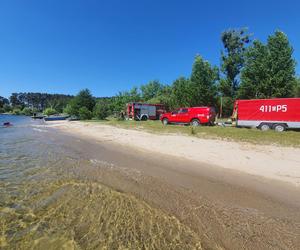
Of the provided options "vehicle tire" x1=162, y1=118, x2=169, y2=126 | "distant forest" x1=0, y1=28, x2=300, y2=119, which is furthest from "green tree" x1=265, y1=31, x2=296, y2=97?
"vehicle tire" x1=162, y1=118, x2=169, y2=126

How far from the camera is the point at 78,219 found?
4.16 m

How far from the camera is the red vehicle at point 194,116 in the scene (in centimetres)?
2044

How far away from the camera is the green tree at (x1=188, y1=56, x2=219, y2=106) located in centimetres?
3431

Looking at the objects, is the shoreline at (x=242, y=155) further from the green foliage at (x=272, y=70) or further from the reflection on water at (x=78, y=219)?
the green foliage at (x=272, y=70)

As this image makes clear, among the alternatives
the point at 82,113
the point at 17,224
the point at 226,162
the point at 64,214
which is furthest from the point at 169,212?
the point at 82,113

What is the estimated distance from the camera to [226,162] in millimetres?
8156

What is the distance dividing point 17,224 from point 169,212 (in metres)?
3.13

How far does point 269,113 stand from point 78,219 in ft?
59.8

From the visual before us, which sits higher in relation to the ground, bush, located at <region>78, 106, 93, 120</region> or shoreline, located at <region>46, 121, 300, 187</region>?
bush, located at <region>78, 106, 93, 120</region>

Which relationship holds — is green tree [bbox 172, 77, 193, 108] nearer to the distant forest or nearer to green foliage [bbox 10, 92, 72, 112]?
the distant forest

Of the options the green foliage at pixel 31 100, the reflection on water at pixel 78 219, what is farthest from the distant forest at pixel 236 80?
the green foliage at pixel 31 100

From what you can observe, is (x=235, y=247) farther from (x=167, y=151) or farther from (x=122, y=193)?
(x=167, y=151)

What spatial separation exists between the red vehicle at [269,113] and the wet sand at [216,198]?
12.6 metres

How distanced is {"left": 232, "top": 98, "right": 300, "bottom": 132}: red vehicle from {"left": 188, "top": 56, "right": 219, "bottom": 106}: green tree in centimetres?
1505
